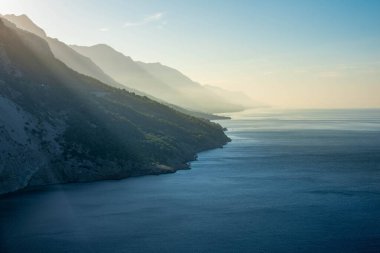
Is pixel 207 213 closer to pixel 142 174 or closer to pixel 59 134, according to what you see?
pixel 142 174

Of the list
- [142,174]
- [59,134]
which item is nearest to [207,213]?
[142,174]

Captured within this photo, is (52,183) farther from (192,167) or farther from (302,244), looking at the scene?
(302,244)

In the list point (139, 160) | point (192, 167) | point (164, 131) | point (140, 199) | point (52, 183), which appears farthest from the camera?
point (164, 131)

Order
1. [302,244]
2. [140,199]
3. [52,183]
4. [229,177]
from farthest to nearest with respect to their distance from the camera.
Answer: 1. [229,177]
2. [52,183]
3. [140,199]
4. [302,244]

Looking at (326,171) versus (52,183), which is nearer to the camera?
(52,183)

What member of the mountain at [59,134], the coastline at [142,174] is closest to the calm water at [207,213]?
the coastline at [142,174]

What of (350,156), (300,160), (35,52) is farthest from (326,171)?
(35,52)
